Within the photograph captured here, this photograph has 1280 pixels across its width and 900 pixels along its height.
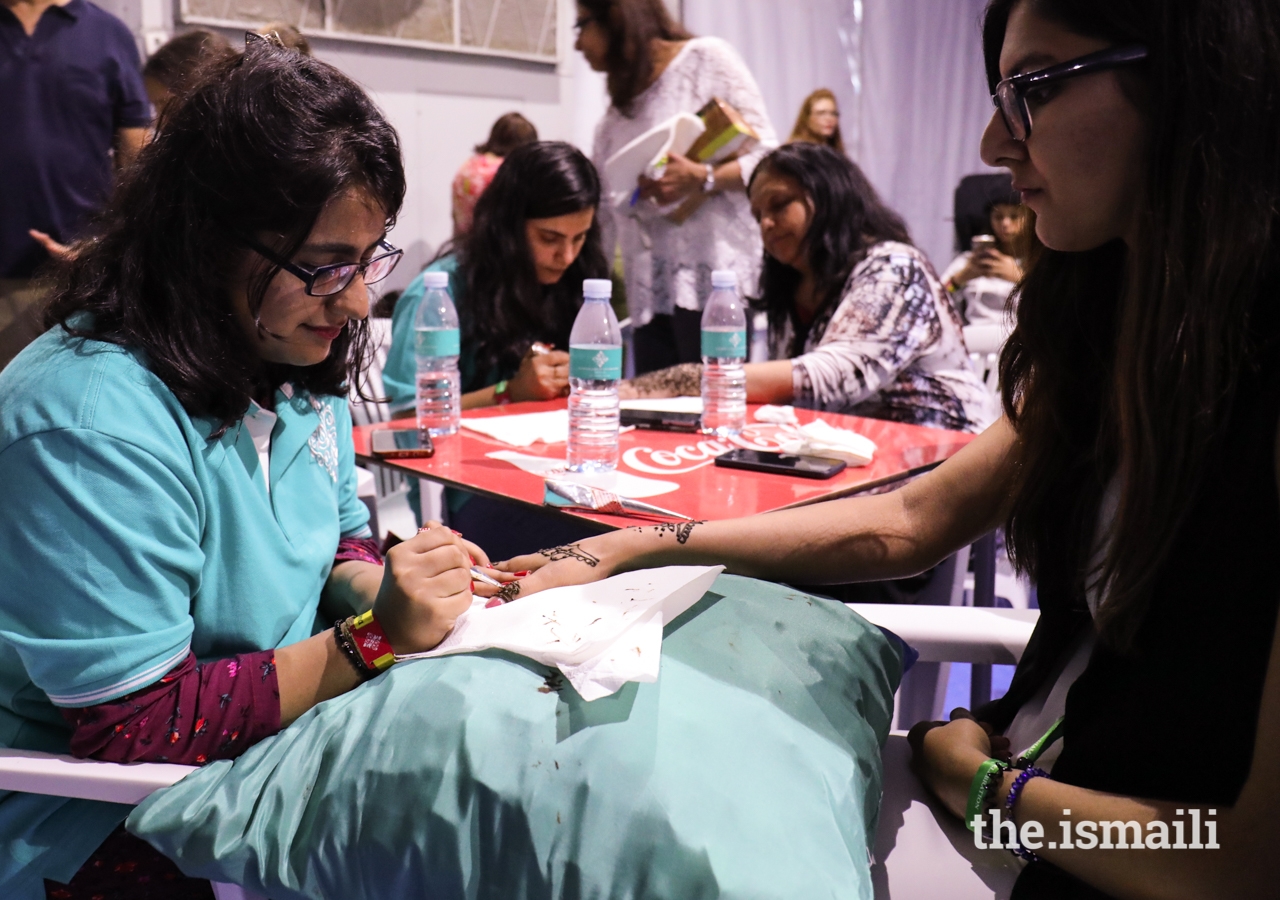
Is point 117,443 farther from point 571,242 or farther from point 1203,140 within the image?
point 571,242

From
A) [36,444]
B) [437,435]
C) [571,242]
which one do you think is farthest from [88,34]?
[36,444]

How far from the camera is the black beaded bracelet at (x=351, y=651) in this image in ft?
3.43

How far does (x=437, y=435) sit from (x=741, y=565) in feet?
3.26

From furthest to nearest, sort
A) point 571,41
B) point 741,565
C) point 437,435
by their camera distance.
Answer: point 571,41 < point 437,435 < point 741,565

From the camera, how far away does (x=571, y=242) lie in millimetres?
2838

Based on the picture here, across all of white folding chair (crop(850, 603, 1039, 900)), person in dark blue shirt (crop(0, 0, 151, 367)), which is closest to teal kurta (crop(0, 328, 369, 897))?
white folding chair (crop(850, 603, 1039, 900))

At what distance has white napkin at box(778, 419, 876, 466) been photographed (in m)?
1.85

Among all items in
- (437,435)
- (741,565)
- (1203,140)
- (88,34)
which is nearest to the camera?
(1203,140)

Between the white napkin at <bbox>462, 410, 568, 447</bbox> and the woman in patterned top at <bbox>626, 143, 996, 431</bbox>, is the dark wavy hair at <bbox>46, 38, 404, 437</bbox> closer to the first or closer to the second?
the white napkin at <bbox>462, 410, 568, 447</bbox>

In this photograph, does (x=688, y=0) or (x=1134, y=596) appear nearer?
(x=1134, y=596)

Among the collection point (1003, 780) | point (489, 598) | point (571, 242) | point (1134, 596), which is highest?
point (571, 242)

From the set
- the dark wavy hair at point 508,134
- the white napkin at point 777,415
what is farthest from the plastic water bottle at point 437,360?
the dark wavy hair at point 508,134

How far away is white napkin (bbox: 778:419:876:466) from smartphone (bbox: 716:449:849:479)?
0.04 metres

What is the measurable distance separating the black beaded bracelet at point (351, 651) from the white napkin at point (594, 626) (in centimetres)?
9
